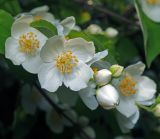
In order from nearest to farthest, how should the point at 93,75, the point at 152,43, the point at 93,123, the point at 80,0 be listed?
the point at 93,75 → the point at 152,43 → the point at 80,0 → the point at 93,123

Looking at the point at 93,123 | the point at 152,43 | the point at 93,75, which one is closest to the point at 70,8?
the point at 93,123

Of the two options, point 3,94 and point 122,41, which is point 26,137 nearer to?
point 3,94

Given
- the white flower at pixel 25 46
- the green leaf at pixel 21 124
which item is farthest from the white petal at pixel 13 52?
the green leaf at pixel 21 124

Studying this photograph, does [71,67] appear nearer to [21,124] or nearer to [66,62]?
[66,62]

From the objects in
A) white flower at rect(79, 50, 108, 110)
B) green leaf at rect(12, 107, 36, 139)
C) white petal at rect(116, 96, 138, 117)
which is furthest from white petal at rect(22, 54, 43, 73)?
green leaf at rect(12, 107, 36, 139)

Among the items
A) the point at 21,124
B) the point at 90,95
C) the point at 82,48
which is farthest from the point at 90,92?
the point at 21,124
